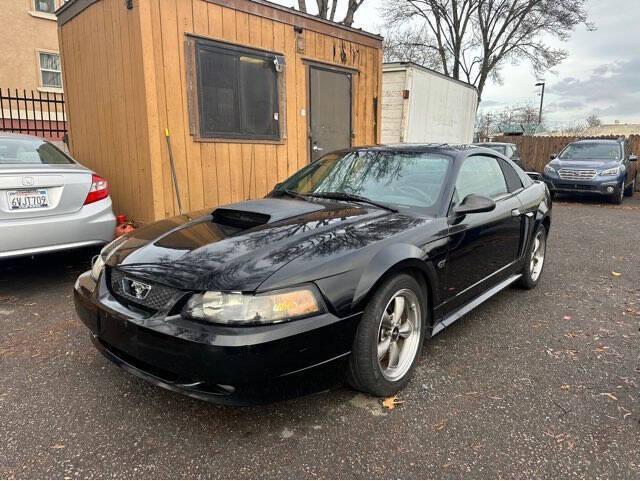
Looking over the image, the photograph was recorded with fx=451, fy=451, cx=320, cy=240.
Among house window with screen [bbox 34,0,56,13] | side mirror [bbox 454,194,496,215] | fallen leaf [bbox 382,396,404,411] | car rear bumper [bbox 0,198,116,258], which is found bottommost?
fallen leaf [bbox 382,396,404,411]

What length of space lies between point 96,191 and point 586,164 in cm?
1199

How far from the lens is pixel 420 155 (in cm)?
355

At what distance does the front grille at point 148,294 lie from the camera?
6.96 feet

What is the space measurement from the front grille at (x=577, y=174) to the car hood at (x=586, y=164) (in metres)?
0.14

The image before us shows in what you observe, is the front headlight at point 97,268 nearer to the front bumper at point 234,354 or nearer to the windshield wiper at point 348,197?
the front bumper at point 234,354

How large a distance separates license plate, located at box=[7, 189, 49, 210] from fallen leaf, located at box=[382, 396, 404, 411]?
3.44 m

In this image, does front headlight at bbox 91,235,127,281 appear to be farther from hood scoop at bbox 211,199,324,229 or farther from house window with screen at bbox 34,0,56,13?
house window with screen at bbox 34,0,56,13

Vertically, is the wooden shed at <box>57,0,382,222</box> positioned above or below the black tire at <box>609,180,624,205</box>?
above

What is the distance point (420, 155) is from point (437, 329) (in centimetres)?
139

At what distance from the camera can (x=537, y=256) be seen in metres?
4.66

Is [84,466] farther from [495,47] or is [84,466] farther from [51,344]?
[495,47]

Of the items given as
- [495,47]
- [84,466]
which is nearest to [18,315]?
[84,466]

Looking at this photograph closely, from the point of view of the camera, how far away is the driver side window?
11.1 feet

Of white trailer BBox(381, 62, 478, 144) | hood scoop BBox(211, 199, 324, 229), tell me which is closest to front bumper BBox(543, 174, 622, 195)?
white trailer BBox(381, 62, 478, 144)
